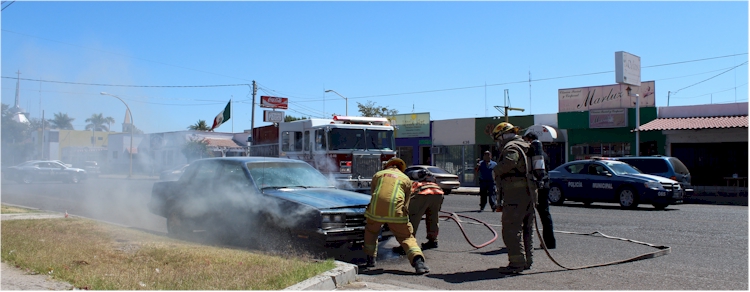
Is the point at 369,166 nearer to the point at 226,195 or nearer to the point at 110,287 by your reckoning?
the point at 226,195

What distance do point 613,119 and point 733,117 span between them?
4.82 m

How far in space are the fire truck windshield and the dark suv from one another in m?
8.09

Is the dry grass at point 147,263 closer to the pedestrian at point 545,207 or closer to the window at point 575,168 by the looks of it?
the pedestrian at point 545,207

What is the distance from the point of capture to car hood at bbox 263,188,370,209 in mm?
8070

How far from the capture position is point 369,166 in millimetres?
17578

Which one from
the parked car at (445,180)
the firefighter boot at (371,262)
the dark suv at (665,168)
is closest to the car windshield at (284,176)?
the firefighter boot at (371,262)

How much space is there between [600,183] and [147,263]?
528 inches

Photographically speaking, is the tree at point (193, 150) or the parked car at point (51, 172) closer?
the tree at point (193, 150)

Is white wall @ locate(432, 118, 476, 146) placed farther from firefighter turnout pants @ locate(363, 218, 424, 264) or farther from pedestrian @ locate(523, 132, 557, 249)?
firefighter turnout pants @ locate(363, 218, 424, 264)

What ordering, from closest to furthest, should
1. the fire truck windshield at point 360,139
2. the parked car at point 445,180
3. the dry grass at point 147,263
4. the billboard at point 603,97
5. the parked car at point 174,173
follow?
the dry grass at point 147,263 → the parked car at point 174,173 → the fire truck windshield at point 360,139 → the parked car at point 445,180 → the billboard at point 603,97

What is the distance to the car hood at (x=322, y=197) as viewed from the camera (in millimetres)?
8070

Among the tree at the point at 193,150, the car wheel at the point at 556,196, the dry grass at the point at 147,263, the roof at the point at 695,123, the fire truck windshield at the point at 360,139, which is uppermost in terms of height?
the roof at the point at 695,123

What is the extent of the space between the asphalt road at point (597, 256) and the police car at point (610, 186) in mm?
1310

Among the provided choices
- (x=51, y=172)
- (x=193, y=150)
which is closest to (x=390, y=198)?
(x=193, y=150)
